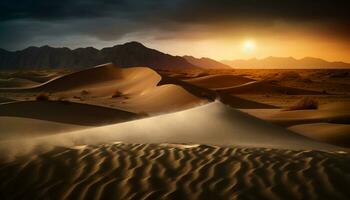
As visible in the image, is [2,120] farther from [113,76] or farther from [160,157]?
[113,76]

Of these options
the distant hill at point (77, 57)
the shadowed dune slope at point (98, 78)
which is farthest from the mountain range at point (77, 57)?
the shadowed dune slope at point (98, 78)

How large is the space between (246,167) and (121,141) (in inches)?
113

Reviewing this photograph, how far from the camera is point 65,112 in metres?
15.7

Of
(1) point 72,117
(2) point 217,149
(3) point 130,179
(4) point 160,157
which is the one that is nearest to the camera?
(3) point 130,179

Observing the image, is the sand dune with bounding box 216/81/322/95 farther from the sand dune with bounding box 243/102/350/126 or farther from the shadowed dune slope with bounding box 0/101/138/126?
the shadowed dune slope with bounding box 0/101/138/126

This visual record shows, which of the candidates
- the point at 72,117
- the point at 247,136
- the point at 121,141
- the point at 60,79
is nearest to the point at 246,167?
the point at 121,141

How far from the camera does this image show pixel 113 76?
137ft

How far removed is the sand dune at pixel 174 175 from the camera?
528 centimetres

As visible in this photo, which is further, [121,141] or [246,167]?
[121,141]

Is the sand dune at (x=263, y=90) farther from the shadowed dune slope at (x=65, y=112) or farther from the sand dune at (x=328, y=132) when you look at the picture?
the sand dune at (x=328, y=132)

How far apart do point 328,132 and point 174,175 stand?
808 centimetres

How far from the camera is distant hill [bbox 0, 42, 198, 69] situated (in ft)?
577

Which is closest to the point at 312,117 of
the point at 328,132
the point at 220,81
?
the point at 328,132

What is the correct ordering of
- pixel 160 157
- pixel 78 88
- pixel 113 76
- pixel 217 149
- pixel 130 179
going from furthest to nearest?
1. pixel 113 76
2. pixel 78 88
3. pixel 217 149
4. pixel 160 157
5. pixel 130 179
